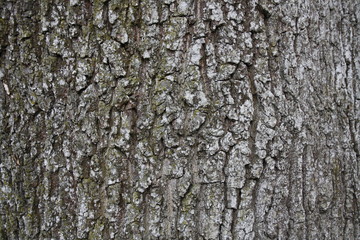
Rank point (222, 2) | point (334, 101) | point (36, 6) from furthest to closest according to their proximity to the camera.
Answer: point (334, 101) → point (36, 6) → point (222, 2)

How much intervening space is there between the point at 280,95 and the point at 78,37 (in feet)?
2.85

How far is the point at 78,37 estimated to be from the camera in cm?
167

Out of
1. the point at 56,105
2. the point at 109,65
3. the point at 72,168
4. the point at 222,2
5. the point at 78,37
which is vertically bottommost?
the point at 72,168

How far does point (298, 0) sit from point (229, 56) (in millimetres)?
419

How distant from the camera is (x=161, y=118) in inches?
64.0

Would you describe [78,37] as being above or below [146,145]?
above

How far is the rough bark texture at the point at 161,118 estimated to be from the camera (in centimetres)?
162

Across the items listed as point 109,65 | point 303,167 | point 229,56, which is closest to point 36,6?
point 109,65

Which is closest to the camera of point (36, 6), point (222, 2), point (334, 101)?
point (222, 2)

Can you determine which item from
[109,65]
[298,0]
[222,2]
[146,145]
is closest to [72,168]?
[146,145]

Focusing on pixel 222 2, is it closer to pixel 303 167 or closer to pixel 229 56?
pixel 229 56

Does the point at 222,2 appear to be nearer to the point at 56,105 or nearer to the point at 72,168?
the point at 56,105

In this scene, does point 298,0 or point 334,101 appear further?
point 334,101

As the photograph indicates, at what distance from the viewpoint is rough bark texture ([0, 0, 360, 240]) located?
162 cm
